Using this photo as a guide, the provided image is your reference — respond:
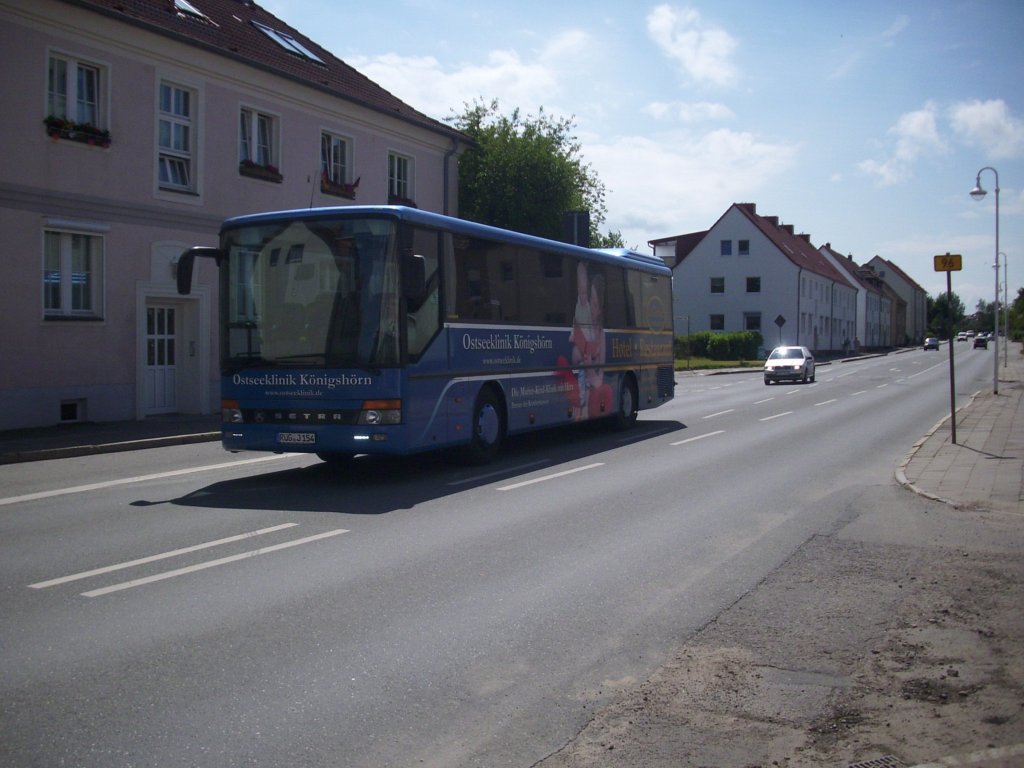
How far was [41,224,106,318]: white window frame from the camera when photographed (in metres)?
18.1

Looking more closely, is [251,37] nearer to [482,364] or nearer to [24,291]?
[24,291]

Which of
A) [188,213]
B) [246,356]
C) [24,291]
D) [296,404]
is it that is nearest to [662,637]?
[296,404]

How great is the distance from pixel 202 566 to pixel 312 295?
4705 millimetres

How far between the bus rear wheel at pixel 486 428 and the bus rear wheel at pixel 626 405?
5.09m

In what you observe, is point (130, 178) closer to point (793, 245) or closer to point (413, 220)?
point (413, 220)

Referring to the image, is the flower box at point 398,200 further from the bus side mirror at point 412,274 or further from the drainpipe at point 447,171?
the bus side mirror at point 412,274

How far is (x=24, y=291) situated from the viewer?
17.4 meters

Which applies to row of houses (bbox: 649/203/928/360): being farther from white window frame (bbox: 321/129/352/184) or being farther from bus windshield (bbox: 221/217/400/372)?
bus windshield (bbox: 221/217/400/372)

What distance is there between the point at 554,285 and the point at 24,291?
9.42 meters

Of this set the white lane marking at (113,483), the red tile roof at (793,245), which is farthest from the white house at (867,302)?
the white lane marking at (113,483)

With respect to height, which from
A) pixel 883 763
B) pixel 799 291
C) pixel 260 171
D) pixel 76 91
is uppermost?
pixel 799 291

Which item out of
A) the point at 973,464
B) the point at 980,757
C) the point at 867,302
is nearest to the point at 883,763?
the point at 980,757

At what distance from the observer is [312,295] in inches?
450

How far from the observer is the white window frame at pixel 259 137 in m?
22.7
